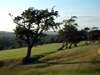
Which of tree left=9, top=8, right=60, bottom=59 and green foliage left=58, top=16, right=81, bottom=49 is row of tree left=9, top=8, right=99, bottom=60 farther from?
green foliage left=58, top=16, right=81, bottom=49

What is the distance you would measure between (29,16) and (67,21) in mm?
23939

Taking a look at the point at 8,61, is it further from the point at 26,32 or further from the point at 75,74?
the point at 75,74

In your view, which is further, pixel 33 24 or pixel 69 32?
pixel 69 32

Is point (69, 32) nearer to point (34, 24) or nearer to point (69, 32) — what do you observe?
point (69, 32)

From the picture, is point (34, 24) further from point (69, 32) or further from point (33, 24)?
point (69, 32)

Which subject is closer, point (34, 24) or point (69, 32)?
point (34, 24)

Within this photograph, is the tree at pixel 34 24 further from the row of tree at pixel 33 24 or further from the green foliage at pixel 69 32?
the green foliage at pixel 69 32

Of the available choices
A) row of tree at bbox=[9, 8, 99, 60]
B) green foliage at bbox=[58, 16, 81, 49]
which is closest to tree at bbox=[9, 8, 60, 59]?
row of tree at bbox=[9, 8, 99, 60]

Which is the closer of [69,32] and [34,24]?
[34,24]

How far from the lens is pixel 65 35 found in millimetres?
42812

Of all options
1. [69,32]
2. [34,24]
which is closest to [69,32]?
[69,32]

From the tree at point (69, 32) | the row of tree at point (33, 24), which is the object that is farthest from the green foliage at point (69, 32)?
the row of tree at point (33, 24)

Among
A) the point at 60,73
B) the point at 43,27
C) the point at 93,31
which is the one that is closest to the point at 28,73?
the point at 60,73

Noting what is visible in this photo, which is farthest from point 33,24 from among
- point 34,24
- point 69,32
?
point 69,32
